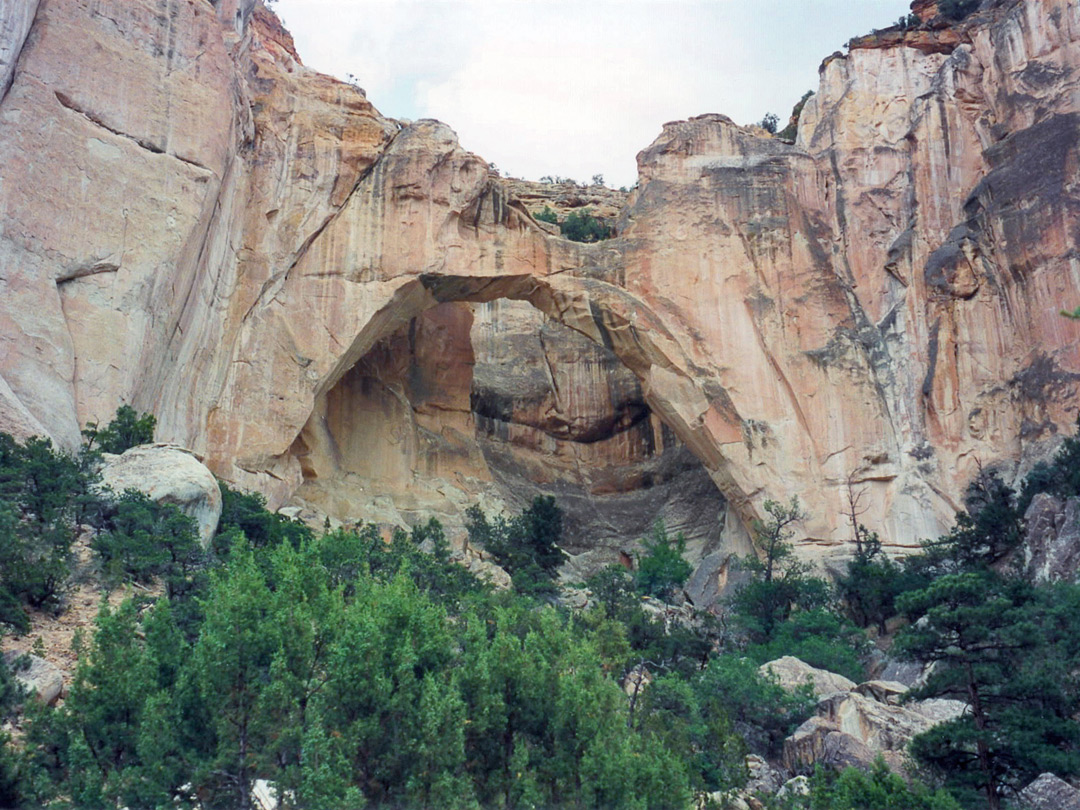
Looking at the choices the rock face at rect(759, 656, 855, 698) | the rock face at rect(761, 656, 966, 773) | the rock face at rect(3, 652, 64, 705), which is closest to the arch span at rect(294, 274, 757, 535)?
the rock face at rect(759, 656, 855, 698)

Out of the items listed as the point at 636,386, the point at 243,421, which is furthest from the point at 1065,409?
the point at 243,421

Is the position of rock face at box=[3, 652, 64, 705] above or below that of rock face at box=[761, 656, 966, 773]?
above

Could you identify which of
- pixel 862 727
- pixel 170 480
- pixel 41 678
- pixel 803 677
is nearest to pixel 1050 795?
pixel 862 727

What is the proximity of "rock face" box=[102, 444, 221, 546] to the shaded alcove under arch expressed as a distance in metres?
7.58

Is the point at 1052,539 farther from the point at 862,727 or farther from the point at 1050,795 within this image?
the point at 1050,795

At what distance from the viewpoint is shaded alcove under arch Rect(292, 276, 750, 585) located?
30.8 m

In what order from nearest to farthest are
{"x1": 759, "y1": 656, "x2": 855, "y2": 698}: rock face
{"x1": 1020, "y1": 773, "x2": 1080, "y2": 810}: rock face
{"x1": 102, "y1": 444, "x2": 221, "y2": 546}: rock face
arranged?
{"x1": 1020, "y1": 773, "x2": 1080, "y2": 810}: rock face → {"x1": 759, "y1": 656, "x2": 855, "y2": 698}: rock face → {"x1": 102, "y1": 444, "x2": 221, "y2": 546}: rock face

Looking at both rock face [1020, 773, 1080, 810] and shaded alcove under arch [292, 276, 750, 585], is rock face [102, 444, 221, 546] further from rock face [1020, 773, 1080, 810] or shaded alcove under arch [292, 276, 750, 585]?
rock face [1020, 773, 1080, 810]

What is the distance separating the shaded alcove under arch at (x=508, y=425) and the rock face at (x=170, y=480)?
24.9 feet

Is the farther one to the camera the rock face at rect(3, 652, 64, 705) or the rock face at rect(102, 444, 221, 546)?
the rock face at rect(102, 444, 221, 546)

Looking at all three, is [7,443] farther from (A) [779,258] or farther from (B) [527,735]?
(A) [779,258]

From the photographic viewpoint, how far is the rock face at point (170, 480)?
20203 millimetres

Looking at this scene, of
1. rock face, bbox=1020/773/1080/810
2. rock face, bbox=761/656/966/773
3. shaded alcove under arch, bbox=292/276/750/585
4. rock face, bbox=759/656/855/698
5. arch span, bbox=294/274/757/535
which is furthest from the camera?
shaded alcove under arch, bbox=292/276/750/585

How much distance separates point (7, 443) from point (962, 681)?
15143mm
